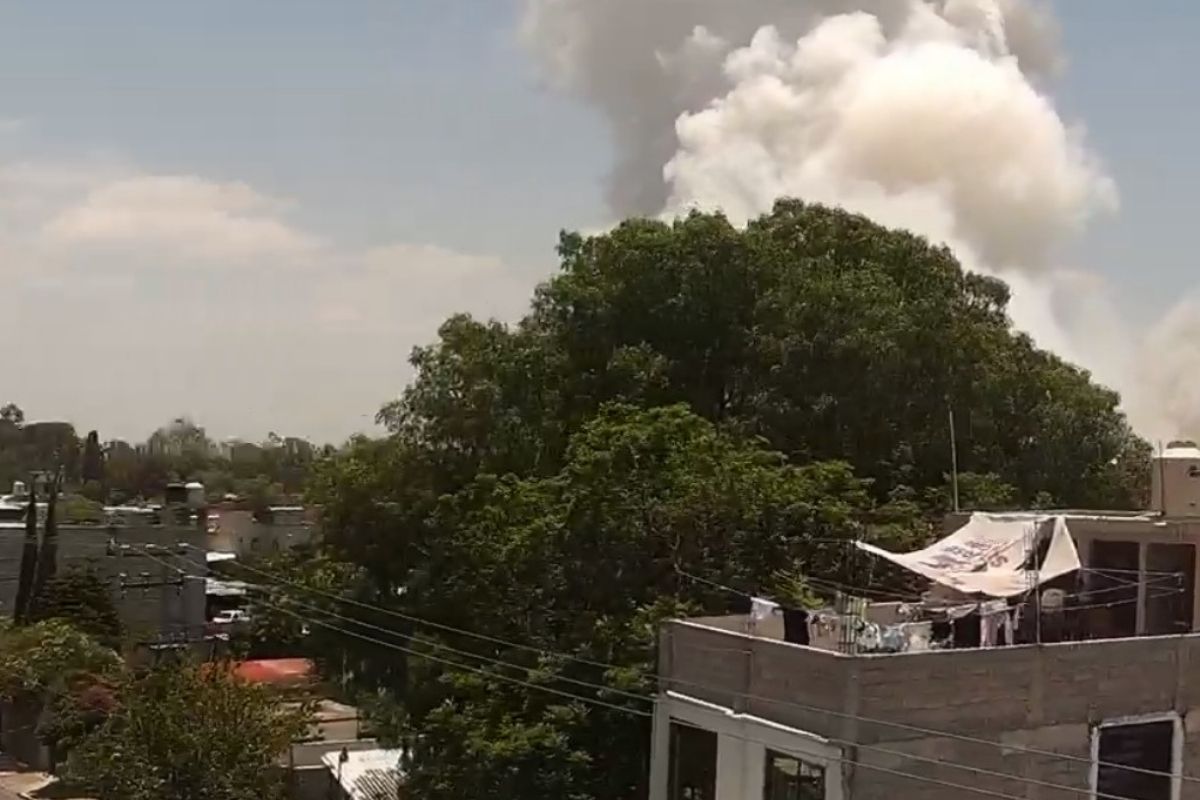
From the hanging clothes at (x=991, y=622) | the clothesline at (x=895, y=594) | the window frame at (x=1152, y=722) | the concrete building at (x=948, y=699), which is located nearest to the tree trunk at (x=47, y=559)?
the clothesline at (x=895, y=594)

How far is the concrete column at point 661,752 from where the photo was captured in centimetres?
1756

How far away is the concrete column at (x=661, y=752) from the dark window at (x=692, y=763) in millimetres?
62

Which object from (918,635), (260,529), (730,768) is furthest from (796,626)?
(260,529)

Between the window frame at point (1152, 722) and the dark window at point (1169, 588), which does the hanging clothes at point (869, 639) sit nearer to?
the window frame at point (1152, 722)

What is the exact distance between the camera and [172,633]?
45156 millimetres

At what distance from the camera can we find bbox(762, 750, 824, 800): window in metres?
15.2

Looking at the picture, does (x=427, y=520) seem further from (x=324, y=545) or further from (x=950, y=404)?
(x=950, y=404)

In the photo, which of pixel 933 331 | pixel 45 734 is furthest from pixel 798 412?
pixel 45 734

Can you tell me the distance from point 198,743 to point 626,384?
35.1 ft

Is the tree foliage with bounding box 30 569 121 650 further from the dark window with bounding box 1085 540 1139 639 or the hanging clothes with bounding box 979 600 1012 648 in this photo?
the hanging clothes with bounding box 979 600 1012 648

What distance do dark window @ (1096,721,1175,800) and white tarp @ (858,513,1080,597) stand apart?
7.34ft

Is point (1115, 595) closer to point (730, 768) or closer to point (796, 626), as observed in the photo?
point (796, 626)

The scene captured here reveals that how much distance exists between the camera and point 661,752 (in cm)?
1778

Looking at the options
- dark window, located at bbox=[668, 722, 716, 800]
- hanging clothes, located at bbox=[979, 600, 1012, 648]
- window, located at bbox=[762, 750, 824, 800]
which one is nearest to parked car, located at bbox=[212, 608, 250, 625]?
dark window, located at bbox=[668, 722, 716, 800]
